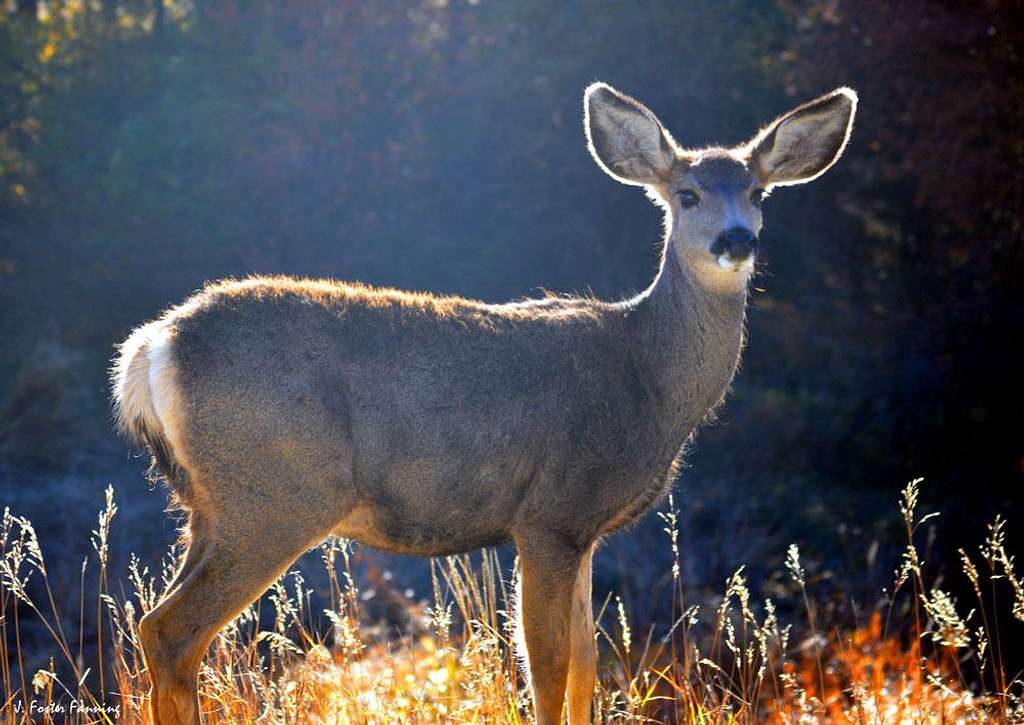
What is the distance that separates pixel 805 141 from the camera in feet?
20.9

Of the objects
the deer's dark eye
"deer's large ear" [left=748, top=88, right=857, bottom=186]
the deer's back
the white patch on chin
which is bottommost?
the deer's back

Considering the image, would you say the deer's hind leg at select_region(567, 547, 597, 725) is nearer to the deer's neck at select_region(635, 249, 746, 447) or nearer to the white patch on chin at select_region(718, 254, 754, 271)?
the deer's neck at select_region(635, 249, 746, 447)

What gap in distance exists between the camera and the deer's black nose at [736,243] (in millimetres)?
5559

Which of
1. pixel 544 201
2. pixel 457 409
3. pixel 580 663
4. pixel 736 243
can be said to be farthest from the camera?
pixel 544 201

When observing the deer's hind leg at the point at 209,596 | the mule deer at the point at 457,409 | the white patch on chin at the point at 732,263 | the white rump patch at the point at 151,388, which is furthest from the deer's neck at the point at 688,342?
the white rump patch at the point at 151,388

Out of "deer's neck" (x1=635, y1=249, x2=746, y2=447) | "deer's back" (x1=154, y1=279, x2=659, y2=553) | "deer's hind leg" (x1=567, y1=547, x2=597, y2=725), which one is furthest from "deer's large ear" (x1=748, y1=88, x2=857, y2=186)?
"deer's hind leg" (x1=567, y1=547, x2=597, y2=725)

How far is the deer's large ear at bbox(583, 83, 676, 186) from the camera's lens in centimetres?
616

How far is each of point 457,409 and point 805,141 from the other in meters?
2.32

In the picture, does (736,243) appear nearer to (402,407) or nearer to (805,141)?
(805,141)

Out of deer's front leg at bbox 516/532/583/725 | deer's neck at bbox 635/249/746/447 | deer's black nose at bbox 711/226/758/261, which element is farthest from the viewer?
deer's neck at bbox 635/249/746/447

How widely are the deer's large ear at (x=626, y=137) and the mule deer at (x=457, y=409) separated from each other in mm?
12

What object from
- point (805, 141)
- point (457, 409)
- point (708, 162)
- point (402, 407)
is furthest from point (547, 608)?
point (805, 141)

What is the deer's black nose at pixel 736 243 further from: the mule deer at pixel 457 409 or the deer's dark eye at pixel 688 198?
the deer's dark eye at pixel 688 198

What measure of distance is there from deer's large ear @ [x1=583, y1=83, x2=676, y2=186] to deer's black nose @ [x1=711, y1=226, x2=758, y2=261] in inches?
29.4
